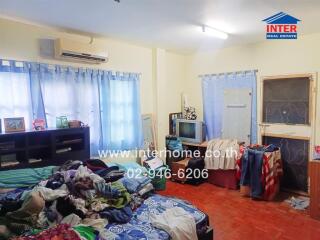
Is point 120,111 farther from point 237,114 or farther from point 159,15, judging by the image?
point 237,114

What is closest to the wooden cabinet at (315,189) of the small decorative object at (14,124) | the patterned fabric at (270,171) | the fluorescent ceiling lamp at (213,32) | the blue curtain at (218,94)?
the patterned fabric at (270,171)

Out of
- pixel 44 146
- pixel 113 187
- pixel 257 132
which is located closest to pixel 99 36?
pixel 44 146

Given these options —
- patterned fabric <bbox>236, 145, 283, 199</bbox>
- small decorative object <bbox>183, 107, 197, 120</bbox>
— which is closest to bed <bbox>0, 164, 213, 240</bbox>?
patterned fabric <bbox>236, 145, 283, 199</bbox>

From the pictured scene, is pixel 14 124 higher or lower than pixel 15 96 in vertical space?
lower

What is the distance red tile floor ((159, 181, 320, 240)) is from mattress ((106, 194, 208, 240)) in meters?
0.66

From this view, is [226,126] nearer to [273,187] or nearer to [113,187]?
[273,187]

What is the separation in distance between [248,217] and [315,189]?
0.89 meters

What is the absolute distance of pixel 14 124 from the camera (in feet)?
8.93

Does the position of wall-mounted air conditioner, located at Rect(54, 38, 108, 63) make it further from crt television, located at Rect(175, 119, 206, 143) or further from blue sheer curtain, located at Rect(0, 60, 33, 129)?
crt television, located at Rect(175, 119, 206, 143)

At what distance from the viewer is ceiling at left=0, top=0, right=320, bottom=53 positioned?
94.3 inches

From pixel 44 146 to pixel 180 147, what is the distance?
2465 mm

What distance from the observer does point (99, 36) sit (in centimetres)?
359

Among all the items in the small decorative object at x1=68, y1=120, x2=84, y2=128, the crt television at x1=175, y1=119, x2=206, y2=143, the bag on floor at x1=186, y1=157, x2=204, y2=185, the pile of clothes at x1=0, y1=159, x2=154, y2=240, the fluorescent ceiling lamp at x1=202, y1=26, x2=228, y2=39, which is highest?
the fluorescent ceiling lamp at x1=202, y1=26, x2=228, y2=39

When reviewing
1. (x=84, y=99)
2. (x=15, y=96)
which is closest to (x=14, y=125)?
(x=15, y=96)
